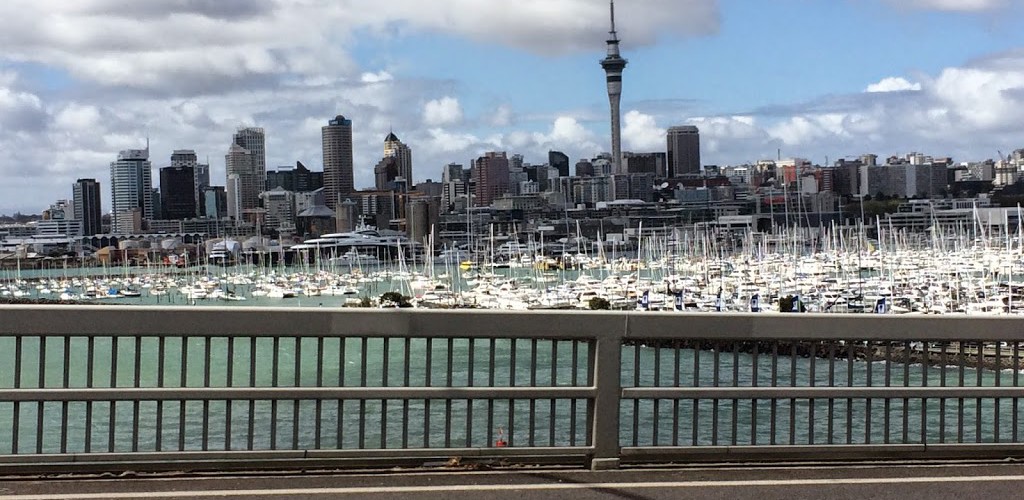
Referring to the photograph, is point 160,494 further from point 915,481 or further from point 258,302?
point 258,302

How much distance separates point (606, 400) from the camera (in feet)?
26.2

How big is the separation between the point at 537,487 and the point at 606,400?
759 mm

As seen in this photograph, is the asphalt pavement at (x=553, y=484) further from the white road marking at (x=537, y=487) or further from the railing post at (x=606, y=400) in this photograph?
the railing post at (x=606, y=400)

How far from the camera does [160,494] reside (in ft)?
24.0

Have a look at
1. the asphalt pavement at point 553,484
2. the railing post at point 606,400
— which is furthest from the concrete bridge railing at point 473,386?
the asphalt pavement at point 553,484

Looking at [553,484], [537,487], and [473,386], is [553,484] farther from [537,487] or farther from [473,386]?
[473,386]

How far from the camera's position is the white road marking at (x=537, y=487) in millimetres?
7273

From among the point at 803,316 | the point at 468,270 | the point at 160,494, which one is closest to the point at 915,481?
the point at 803,316

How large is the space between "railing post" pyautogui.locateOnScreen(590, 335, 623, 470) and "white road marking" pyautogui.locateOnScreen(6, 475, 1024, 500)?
0.38 m

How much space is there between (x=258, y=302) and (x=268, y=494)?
396 ft

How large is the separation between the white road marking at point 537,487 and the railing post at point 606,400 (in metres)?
0.38

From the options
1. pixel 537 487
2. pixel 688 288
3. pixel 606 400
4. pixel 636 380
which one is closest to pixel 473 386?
A: pixel 537 487

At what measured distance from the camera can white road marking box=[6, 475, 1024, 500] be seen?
7273 millimetres

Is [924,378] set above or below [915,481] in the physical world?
above
